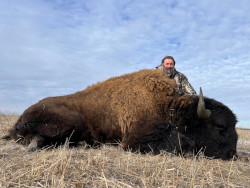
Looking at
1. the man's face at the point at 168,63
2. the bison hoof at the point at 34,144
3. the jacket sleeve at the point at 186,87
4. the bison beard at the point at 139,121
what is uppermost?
the man's face at the point at 168,63

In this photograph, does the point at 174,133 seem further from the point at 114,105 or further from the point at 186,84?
the point at 186,84

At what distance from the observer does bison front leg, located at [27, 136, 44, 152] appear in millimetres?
4151

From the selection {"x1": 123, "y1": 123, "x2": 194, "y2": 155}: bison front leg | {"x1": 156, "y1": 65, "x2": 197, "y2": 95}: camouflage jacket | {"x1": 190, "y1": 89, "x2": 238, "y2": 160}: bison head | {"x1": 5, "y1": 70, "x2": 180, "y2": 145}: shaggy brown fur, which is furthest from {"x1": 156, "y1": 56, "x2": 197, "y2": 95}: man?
{"x1": 123, "y1": 123, "x2": 194, "y2": 155}: bison front leg

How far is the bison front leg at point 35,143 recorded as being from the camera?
4.15 metres

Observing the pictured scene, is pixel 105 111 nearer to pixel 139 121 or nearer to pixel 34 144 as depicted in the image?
pixel 139 121

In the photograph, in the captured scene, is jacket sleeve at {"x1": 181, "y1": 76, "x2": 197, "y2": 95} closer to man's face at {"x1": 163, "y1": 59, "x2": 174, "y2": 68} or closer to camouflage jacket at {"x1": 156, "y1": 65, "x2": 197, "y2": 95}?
camouflage jacket at {"x1": 156, "y1": 65, "x2": 197, "y2": 95}

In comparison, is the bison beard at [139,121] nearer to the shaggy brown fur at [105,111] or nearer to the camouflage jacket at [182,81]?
the shaggy brown fur at [105,111]

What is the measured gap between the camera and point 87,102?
16.7 ft

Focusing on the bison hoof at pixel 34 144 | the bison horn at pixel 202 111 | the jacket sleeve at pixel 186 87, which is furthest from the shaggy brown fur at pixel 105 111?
the jacket sleeve at pixel 186 87

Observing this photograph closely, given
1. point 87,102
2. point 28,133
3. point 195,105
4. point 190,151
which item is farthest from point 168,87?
point 28,133

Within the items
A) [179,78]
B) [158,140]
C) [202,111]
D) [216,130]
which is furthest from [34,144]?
[179,78]

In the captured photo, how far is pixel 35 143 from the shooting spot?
430cm

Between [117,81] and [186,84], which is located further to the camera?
[186,84]

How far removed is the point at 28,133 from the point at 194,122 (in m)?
3.08
